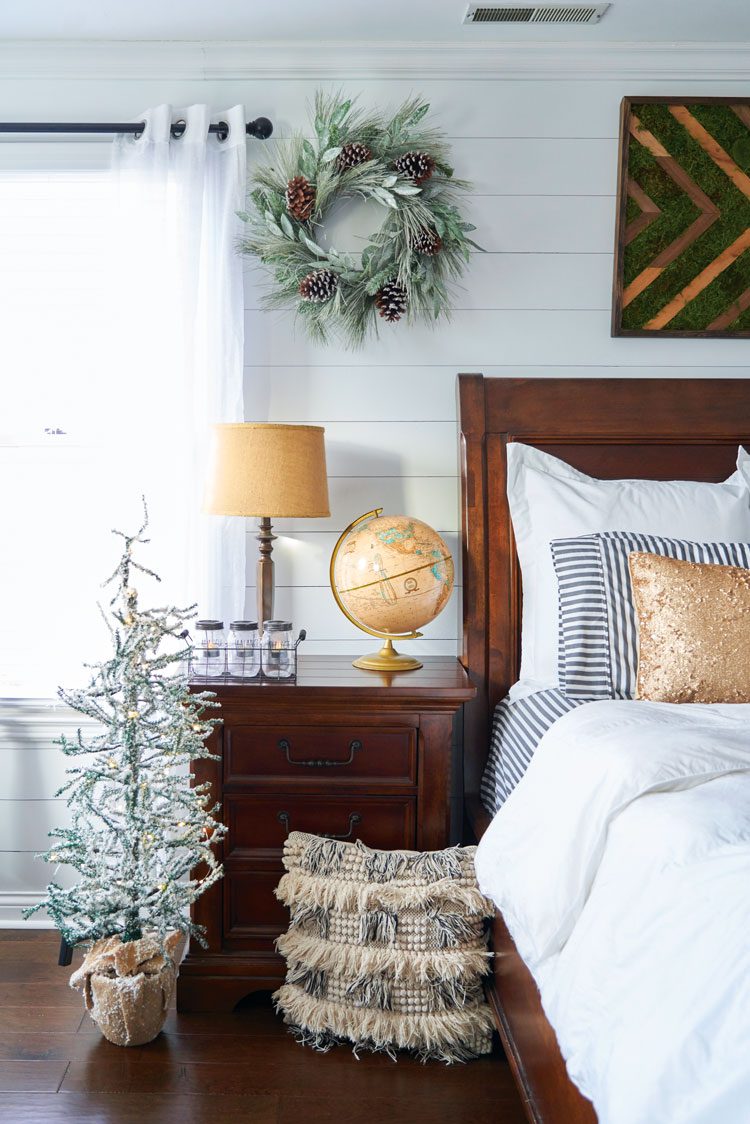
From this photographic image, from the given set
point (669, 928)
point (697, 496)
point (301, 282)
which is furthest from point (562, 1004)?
point (301, 282)

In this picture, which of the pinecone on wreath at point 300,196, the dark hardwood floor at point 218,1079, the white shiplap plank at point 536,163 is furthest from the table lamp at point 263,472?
the dark hardwood floor at point 218,1079

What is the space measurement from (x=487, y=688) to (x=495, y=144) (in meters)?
1.64

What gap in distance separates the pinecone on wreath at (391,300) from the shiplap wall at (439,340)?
0.12m

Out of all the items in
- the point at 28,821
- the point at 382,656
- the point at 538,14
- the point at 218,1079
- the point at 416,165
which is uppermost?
the point at 538,14

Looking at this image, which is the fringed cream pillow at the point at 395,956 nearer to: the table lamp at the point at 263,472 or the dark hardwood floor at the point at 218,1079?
the dark hardwood floor at the point at 218,1079

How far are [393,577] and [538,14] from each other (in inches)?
64.4

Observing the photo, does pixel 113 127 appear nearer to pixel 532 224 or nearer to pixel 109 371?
pixel 109 371

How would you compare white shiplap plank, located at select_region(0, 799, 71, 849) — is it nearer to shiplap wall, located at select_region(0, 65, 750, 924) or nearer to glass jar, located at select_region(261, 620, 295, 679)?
shiplap wall, located at select_region(0, 65, 750, 924)

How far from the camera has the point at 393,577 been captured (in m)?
2.33

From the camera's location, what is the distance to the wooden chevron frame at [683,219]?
8.75ft

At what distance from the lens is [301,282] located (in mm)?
2590

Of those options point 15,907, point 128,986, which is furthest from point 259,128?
point 15,907

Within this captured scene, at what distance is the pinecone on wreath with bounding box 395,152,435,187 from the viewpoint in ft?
8.34

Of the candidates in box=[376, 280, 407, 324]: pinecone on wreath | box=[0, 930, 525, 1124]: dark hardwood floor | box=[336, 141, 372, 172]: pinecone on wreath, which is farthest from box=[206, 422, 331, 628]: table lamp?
box=[0, 930, 525, 1124]: dark hardwood floor
